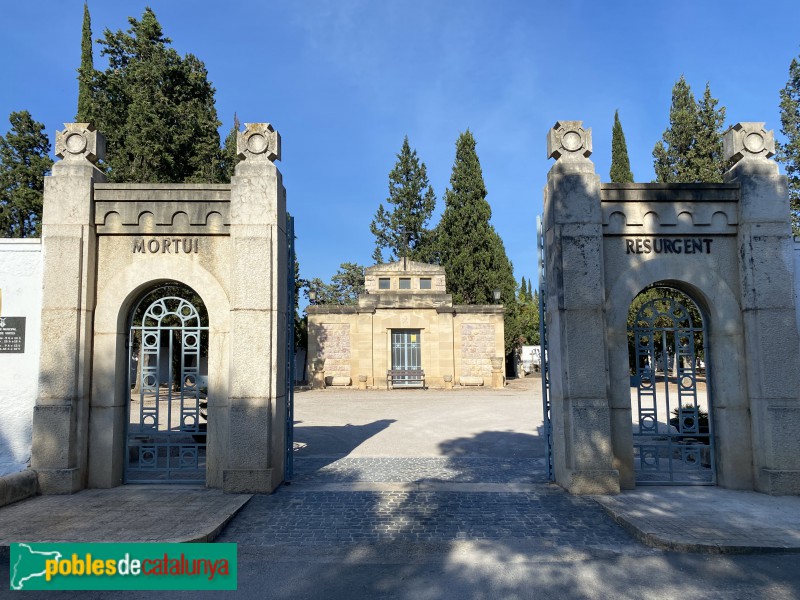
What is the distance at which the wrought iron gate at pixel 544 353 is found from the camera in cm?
763

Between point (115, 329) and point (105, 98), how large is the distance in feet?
63.7

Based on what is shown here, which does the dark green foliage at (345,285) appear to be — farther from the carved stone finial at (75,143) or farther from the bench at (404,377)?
the carved stone finial at (75,143)

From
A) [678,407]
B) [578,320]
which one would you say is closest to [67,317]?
[578,320]

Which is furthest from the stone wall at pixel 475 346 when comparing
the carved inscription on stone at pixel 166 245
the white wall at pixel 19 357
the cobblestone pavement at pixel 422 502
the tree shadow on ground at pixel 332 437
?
the white wall at pixel 19 357

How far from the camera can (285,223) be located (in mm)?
7910

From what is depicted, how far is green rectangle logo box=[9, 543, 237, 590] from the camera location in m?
4.37

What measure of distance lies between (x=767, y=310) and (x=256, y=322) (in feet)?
23.2

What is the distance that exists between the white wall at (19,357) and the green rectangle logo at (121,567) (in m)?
2.94

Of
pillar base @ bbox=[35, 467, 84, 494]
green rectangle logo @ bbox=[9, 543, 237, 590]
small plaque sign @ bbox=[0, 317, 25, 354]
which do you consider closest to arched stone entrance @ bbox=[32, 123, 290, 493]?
pillar base @ bbox=[35, 467, 84, 494]

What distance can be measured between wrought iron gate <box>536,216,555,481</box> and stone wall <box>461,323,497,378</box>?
17792 mm

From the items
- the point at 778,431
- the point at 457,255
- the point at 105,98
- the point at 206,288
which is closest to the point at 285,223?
the point at 206,288

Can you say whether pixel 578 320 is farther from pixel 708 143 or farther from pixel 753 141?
pixel 708 143

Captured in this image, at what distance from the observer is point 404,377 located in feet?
82.7

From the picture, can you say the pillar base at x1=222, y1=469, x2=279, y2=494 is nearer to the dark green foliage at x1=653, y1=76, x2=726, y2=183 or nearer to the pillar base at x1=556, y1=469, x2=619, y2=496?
the pillar base at x1=556, y1=469, x2=619, y2=496
